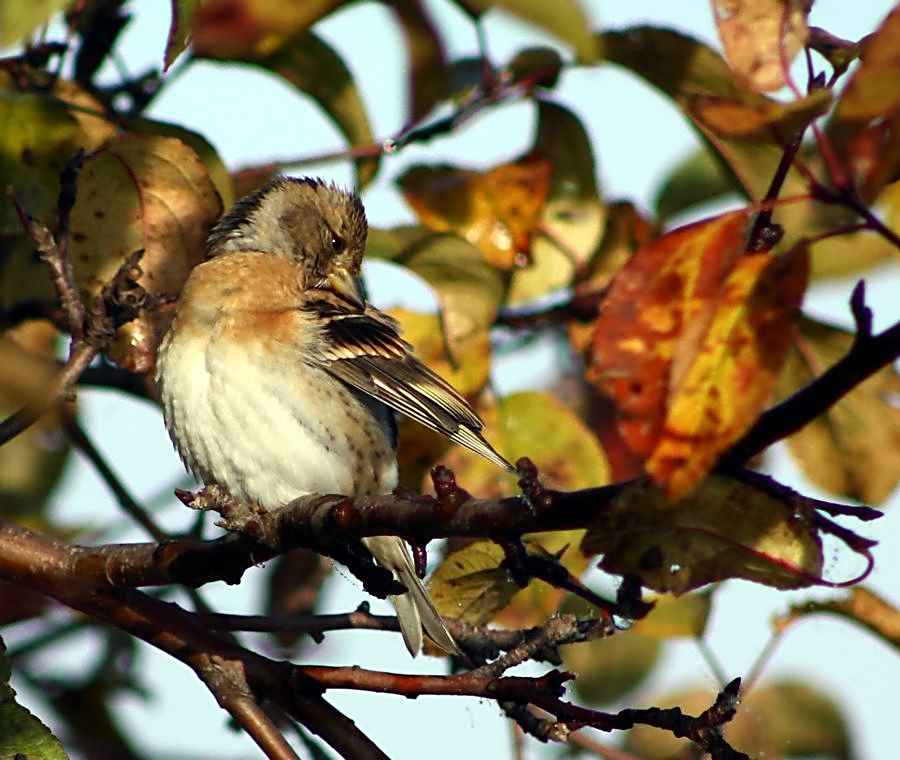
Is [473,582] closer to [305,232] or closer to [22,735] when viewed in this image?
[22,735]

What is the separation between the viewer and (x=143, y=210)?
4.02 meters

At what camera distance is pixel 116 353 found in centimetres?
411

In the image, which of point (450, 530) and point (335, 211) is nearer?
point (450, 530)

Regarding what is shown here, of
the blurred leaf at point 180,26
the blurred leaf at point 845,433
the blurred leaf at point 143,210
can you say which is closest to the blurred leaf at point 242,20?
the blurred leaf at point 180,26

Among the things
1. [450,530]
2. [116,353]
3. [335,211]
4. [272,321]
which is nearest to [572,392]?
[335,211]

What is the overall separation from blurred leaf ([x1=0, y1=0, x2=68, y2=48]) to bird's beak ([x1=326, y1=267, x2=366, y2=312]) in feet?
10.4

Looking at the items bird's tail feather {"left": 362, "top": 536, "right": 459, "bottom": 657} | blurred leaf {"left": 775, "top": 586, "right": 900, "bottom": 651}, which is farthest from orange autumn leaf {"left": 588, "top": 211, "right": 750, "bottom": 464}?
bird's tail feather {"left": 362, "top": 536, "right": 459, "bottom": 657}

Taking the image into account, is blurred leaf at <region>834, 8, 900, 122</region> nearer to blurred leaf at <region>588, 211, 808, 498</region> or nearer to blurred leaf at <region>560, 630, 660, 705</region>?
blurred leaf at <region>588, 211, 808, 498</region>

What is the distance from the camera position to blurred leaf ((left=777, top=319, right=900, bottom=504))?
342cm

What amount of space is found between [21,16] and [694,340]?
3.83 feet

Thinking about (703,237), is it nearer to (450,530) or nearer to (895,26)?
(895,26)

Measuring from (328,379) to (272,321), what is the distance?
30cm

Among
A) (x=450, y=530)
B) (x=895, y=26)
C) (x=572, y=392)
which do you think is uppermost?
(x=572, y=392)

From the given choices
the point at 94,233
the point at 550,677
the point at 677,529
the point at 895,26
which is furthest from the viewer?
the point at 94,233
